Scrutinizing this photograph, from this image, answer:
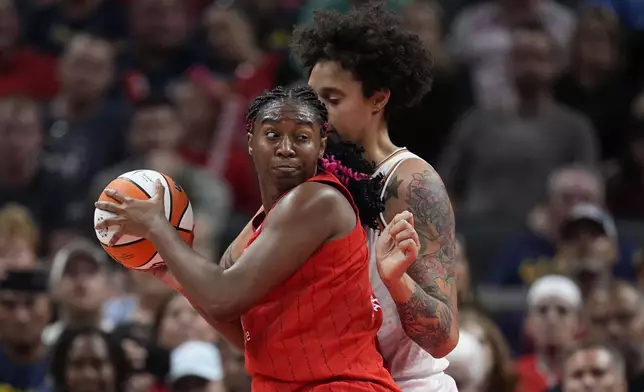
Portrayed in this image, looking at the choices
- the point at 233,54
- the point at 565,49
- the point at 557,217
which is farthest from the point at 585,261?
the point at 233,54

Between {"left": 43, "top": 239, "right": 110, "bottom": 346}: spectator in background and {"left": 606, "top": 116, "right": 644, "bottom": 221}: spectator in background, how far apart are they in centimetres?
407

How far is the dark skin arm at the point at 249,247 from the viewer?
151 inches

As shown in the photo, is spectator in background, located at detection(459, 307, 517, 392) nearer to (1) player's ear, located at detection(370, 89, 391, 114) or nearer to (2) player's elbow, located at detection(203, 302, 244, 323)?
(1) player's ear, located at detection(370, 89, 391, 114)

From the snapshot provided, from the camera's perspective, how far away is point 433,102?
33.7 ft

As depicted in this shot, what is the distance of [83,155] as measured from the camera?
1010 centimetres

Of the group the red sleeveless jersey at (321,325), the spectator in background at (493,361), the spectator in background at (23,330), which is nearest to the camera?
the red sleeveless jersey at (321,325)

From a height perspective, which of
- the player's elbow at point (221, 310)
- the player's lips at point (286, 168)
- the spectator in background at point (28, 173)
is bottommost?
the player's elbow at point (221, 310)

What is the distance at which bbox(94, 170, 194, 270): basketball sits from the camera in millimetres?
3994

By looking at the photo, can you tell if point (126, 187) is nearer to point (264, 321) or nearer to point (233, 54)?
point (264, 321)

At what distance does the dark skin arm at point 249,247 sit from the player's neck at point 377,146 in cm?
52

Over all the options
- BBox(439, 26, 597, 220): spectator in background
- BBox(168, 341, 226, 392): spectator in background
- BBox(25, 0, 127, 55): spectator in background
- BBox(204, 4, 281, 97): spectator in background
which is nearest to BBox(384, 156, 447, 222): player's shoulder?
BBox(168, 341, 226, 392): spectator in background

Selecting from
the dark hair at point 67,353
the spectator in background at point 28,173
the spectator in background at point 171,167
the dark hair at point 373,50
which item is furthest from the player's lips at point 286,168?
the spectator in background at point 28,173

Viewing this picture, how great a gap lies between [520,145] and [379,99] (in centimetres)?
538

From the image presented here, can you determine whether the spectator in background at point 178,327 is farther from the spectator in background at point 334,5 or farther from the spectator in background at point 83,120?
the spectator in background at point 334,5
